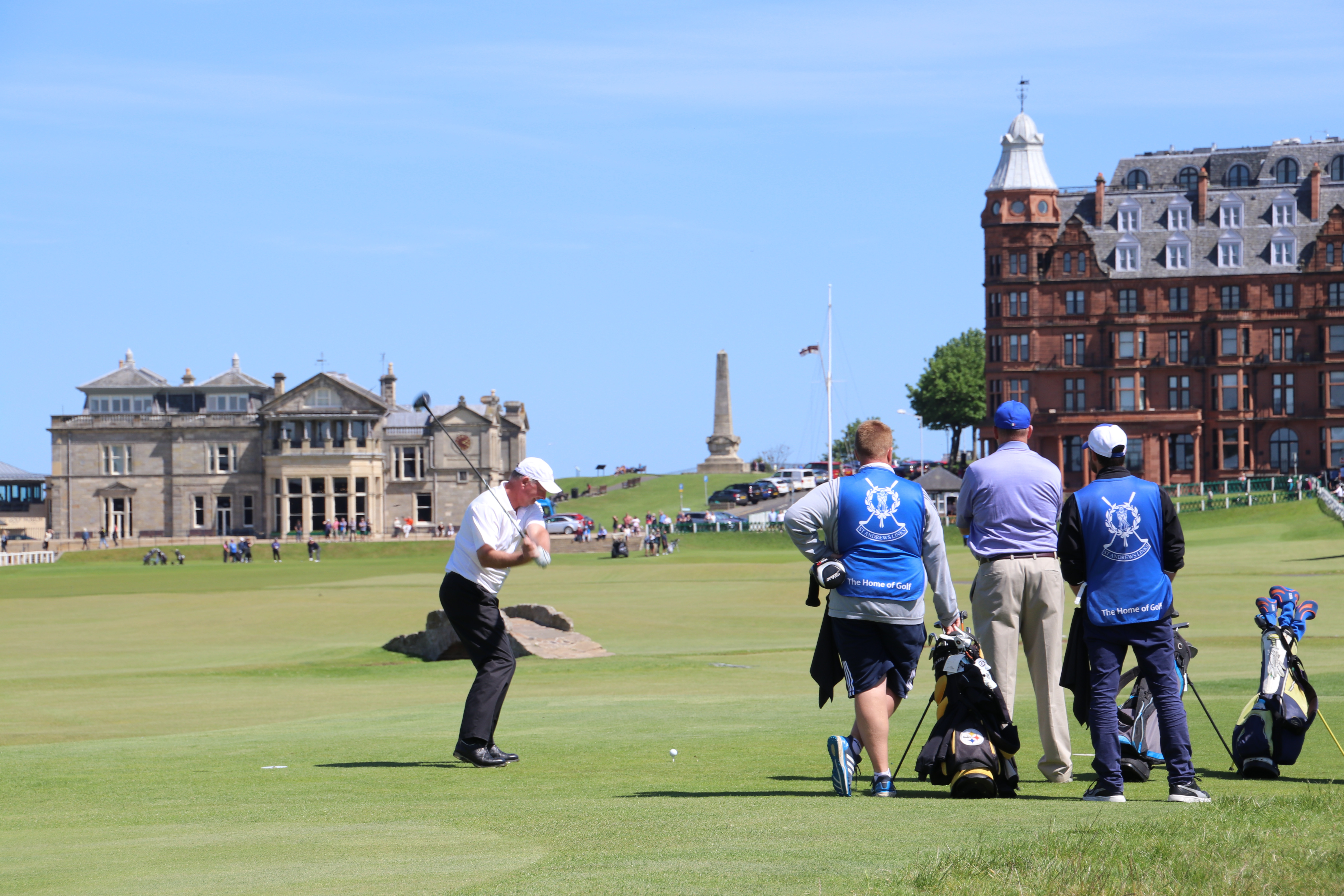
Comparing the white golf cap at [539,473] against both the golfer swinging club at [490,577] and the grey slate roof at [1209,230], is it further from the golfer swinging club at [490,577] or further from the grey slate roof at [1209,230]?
the grey slate roof at [1209,230]

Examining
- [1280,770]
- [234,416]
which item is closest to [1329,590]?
[1280,770]

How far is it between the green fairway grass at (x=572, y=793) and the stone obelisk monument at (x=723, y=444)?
383 ft

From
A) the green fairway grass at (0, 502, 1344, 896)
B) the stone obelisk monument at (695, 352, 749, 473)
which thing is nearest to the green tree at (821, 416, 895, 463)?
the stone obelisk monument at (695, 352, 749, 473)

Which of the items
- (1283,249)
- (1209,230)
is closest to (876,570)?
(1283,249)

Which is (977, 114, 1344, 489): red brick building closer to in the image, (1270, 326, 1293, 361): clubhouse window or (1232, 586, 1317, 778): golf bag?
(1270, 326, 1293, 361): clubhouse window

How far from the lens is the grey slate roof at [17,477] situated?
131 meters

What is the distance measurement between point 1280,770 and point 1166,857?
4266 millimetres

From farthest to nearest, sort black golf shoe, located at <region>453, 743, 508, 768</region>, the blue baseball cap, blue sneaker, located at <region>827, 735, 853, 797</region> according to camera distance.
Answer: black golf shoe, located at <region>453, 743, 508, 768</region>, the blue baseball cap, blue sneaker, located at <region>827, 735, 853, 797</region>

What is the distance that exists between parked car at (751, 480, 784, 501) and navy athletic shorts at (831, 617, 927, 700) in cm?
10767

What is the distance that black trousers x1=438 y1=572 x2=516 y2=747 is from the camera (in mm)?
11523

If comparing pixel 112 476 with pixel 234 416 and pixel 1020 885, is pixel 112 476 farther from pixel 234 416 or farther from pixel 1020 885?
pixel 1020 885

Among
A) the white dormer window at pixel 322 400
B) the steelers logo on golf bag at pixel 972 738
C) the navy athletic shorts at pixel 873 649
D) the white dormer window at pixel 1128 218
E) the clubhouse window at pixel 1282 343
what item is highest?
the white dormer window at pixel 1128 218

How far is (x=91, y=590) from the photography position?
55.8m

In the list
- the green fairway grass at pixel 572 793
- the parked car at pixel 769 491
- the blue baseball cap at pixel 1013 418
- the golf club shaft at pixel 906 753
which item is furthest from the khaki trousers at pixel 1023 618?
the parked car at pixel 769 491
